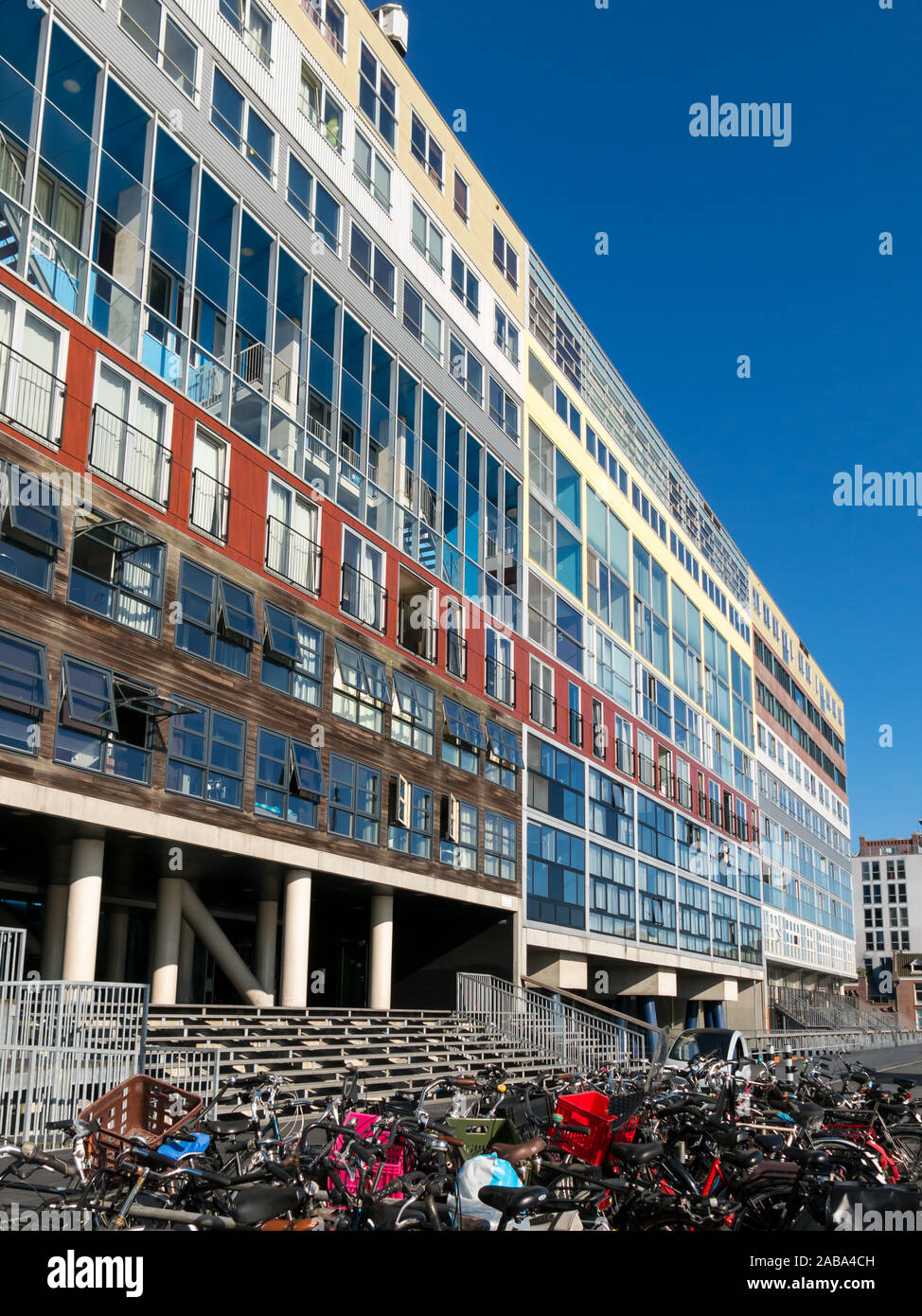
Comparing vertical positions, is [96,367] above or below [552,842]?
→ above

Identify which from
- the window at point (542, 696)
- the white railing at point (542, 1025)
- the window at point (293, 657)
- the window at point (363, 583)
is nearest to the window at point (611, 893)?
the window at point (542, 696)

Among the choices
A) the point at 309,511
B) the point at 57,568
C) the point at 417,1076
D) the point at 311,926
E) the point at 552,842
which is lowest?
the point at 417,1076

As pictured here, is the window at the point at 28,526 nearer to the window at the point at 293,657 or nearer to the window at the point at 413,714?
the window at the point at 293,657

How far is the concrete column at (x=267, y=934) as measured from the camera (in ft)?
79.2

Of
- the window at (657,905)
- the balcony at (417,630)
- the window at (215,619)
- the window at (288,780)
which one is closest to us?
the window at (215,619)

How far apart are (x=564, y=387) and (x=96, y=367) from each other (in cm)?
2410

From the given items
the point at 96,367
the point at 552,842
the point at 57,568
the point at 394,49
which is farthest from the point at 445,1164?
the point at 394,49

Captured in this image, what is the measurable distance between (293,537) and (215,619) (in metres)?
3.57

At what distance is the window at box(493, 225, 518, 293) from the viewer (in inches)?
1442

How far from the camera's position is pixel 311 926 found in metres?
31.5

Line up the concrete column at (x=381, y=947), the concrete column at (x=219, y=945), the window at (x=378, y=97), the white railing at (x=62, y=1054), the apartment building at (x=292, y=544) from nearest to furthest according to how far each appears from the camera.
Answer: the white railing at (x=62, y=1054) → the apartment building at (x=292, y=544) → the concrete column at (x=219, y=945) → the concrete column at (x=381, y=947) → the window at (x=378, y=97)

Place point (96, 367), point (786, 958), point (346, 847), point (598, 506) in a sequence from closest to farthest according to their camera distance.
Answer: point (96, 367), point (346, 847), point (598, 506), point (786, 958)

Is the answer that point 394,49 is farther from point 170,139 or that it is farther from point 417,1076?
point 417,1076

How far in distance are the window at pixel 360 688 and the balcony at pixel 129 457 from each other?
19.9 feet
